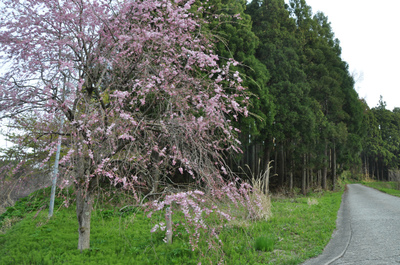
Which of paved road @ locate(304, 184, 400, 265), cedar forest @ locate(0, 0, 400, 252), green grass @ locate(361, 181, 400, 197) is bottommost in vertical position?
green grass @ locate(361, 181, 400, 197)

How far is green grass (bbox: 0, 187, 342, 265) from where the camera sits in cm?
422

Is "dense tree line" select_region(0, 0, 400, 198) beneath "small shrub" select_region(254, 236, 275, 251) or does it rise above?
above

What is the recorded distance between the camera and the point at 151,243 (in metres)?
4.27

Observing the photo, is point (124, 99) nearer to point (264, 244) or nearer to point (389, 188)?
point (264, 244)

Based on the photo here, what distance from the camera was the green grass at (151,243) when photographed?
422 cm

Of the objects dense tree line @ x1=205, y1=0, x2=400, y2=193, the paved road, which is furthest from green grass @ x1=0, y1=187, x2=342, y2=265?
dense tree line @ x1=205, y1=0, x2=400, y2=193

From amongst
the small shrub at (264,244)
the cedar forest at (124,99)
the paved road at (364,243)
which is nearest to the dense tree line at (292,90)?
the cedar forest at (124,99)

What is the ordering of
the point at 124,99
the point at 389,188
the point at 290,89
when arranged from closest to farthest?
1. the point at 124,99
2. the point at 290,89
3. the point at 389,188

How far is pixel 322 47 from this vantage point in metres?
17.2

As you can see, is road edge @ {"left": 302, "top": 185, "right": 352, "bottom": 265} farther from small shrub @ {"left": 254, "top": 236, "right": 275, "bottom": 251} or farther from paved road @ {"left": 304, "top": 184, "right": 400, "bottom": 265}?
small shrub @ {"left": 254, "top": 236, "right": 275, "bottom": 251}

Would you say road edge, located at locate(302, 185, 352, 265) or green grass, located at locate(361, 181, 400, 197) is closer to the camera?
road edge, located at locate(302, 185, 352, 265)

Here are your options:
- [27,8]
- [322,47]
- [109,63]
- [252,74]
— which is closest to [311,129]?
[252,74]

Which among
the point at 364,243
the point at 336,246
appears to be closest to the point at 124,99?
the point at 336,246

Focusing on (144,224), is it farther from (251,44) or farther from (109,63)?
(251,44)
